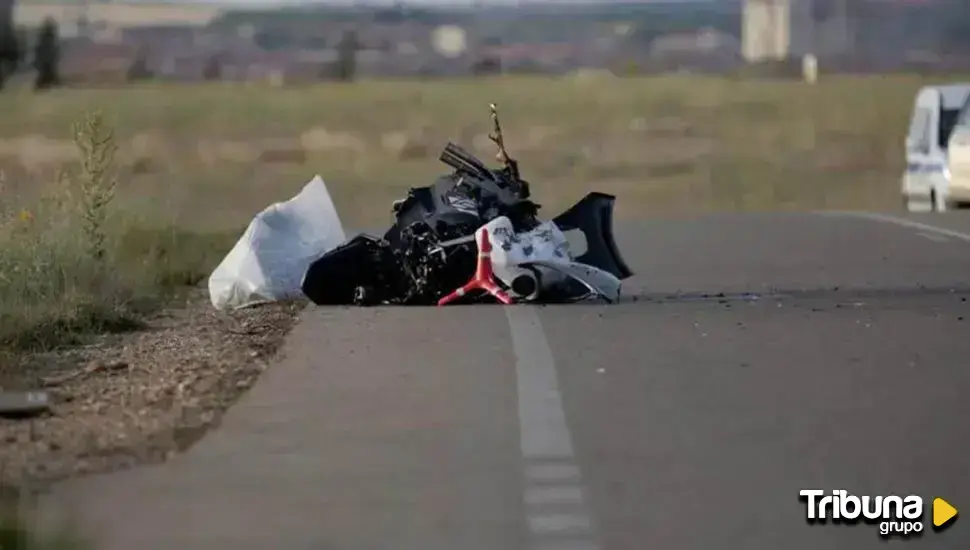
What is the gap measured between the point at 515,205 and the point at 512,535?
7444 millimetres

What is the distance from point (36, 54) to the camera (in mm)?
83062

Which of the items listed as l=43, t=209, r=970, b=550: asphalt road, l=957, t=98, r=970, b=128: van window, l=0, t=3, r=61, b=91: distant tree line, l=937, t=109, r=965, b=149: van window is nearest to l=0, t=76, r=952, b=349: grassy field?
l=43, t=209, r=970, b=550: asphalt road

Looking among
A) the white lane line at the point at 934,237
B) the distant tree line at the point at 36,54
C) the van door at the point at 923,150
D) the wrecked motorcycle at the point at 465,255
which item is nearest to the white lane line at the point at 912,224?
the white lane line at the point at 934,237

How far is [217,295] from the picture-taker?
56.9ft

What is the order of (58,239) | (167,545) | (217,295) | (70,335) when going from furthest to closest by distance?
(58,239)
(217,295)
(70,335)
(167,545)

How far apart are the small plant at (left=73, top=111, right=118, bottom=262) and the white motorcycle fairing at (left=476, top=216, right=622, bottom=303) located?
475 cm

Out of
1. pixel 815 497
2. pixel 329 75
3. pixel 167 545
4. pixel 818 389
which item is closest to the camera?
pixel 167 545

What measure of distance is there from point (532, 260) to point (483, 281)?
40 cm

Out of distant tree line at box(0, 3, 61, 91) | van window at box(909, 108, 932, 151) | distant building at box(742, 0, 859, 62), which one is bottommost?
distant building at box(742, 0, 859, 62)

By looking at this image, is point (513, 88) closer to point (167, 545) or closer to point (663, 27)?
point (663, 27)

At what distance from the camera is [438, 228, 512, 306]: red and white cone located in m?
15.4

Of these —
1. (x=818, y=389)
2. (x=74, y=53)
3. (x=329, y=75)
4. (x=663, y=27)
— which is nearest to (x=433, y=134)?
(x=329, y=75)

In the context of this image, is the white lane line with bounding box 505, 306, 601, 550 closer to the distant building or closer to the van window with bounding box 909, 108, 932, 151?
the van window with bounding box 909, 108, 932, 151

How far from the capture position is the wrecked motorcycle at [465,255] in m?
15.6
